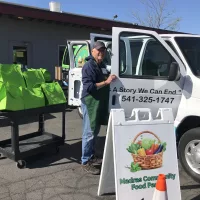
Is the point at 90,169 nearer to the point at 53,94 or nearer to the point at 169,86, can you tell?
the point at 53,94

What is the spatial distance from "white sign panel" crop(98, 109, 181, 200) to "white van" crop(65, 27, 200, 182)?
2.81 feet

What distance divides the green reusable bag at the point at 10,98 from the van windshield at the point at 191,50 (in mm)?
2558

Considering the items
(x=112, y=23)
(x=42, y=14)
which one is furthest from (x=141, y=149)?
(x=112, y=23)

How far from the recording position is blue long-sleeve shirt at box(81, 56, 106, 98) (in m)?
3.97

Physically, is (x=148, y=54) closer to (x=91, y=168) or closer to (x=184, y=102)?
(x=184, y=102)

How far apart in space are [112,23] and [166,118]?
11.2m

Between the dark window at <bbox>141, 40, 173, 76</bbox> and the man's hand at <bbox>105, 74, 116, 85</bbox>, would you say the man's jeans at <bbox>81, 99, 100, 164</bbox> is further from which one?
the dark window at <bbox>141, 40, 173, 76</bbox>

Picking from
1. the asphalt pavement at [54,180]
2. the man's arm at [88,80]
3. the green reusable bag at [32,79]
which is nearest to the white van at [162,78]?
the man's arm at [88,80]

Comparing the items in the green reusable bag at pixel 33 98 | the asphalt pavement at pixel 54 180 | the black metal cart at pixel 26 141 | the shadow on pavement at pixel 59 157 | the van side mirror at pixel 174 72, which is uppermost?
the van side mirror at pixel 174 72

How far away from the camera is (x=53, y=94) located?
4781 millimetres

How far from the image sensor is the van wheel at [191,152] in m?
3.93

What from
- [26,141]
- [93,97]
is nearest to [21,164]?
[26,141]

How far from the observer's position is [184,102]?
4.25 m

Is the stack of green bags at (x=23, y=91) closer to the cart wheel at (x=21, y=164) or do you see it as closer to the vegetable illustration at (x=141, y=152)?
the cart wheel at (x=21, y=164)
